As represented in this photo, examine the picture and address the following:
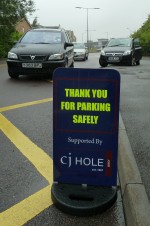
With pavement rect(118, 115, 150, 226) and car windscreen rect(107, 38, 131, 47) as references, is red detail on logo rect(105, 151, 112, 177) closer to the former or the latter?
pavement rect(118, 115, 150, 226)

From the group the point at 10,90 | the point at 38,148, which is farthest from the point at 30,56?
the point at 38,148

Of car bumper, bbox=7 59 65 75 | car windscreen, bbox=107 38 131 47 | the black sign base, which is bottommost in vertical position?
the black sign base

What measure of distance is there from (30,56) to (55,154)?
25.6 feet

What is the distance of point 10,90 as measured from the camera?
31.4ft

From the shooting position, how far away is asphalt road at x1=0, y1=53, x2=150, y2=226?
3.20 meters

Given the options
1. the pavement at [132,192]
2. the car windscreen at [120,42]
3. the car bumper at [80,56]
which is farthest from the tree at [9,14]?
the pavement at [132,192]

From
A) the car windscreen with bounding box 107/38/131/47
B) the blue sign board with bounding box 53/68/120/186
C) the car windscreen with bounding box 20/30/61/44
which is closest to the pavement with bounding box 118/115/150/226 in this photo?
the blue sign board with bounding box 53/68/120/186

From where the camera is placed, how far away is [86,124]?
3219 mm

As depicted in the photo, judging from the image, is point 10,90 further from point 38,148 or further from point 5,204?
point 5,204

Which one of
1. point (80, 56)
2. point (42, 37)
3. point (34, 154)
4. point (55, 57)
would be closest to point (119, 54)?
point (42, 37)

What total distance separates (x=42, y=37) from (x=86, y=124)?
30.9 ft

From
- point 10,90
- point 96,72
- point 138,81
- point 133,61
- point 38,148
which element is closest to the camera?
point 96,72

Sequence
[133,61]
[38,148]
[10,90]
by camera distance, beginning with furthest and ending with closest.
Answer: [133,61] → [10,90] → [38,148]

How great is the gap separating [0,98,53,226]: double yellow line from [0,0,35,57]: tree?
55.0ft
